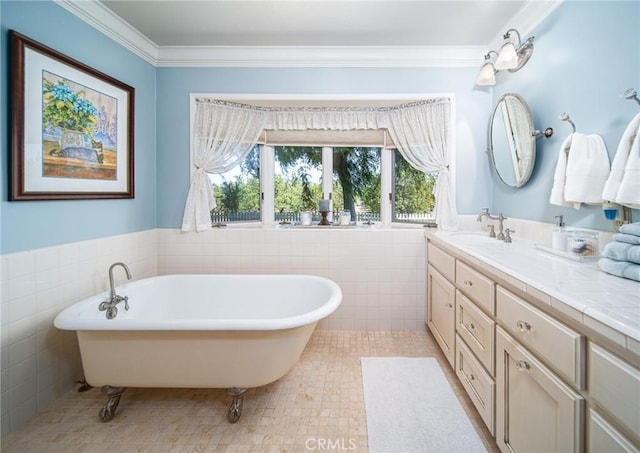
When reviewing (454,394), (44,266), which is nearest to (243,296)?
(44,266)

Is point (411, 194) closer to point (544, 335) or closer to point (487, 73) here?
point (487, 73)

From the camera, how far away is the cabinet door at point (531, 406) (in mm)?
964

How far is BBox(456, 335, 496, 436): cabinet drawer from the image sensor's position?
1492 mm

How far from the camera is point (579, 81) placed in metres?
1.72

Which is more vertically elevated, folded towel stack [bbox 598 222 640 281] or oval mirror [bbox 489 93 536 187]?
oval mirror [bbox 489 93 536 187]

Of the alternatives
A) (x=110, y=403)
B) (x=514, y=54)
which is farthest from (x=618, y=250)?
(x=110, y=403)

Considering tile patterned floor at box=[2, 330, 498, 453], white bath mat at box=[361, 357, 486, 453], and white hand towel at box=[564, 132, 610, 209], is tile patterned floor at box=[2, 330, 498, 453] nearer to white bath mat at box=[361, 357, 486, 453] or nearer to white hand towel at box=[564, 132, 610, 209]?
white bath mat at box=[361, 357, 486, 453]

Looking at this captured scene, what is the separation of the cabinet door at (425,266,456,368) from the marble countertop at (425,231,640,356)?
477 millimetres

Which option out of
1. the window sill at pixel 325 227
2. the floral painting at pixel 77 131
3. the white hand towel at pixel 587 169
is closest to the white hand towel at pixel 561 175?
the white hand towel at pixel 587 169

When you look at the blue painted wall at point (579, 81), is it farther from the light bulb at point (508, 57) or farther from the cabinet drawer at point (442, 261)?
the cabinet drawer at point (442, 261)

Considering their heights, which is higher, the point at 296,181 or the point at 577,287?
the point at 296,181

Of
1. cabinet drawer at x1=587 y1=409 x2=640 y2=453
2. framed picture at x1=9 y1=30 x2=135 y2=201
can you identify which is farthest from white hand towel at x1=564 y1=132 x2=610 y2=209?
framed picture at x1=9 y1=30 x2=135 y2=201

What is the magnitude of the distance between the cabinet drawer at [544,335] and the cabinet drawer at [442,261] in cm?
66

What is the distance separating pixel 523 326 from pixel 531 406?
0.97 ft
